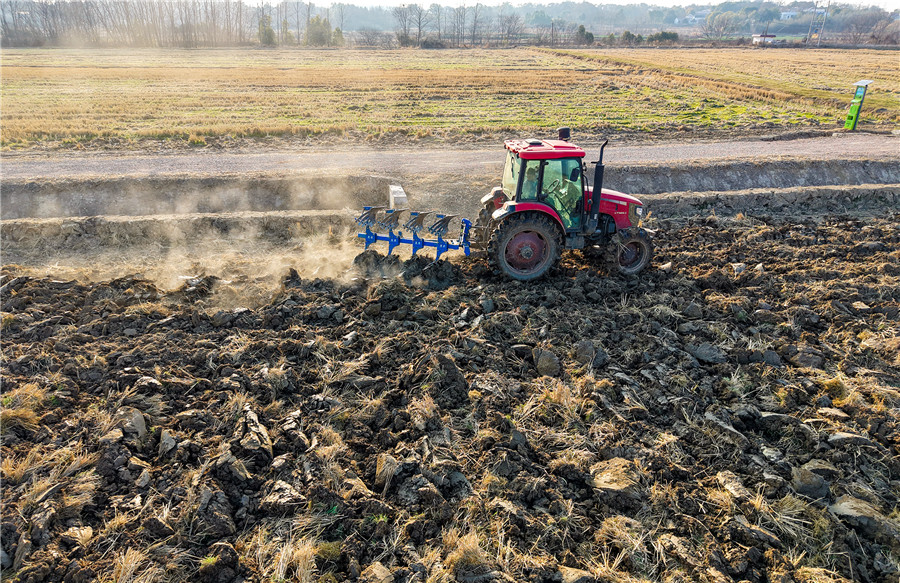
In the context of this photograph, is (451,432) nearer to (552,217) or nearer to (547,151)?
(552,217)

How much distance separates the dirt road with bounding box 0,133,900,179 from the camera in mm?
16328

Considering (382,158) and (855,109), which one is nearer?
(382,158)

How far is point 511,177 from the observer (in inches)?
377

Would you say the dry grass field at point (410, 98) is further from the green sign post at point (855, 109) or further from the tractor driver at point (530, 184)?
the tractor driver at point (530, 184)

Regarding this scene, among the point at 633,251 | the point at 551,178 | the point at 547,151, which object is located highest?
the point at 547,151

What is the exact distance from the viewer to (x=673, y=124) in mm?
24891

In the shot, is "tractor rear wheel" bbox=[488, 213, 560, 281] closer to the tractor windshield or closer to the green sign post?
the tractor windshield

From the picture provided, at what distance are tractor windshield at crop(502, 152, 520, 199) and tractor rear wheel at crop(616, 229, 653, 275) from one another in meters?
2.13

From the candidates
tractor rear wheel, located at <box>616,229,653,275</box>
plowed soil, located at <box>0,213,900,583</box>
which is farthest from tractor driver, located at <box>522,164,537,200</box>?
tractor rear wheel, located at <box>616,229,653,275</box>

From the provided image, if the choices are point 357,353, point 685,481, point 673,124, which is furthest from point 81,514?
point 673,124

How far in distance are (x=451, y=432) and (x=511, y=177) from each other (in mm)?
5322

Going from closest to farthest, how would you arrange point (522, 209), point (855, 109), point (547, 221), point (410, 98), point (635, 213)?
point (522, 209) < point (547, 221) < point (635, 213) < point (855, 109) < point (410, 98)

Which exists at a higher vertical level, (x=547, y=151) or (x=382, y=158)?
(x=547, y=151)

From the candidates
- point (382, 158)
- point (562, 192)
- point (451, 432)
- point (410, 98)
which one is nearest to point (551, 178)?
point (562, 192)
